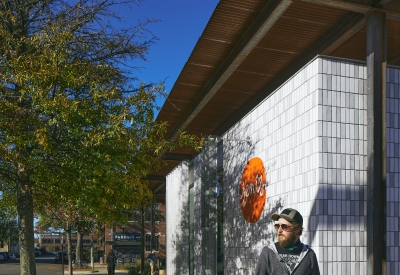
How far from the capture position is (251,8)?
26.1ft

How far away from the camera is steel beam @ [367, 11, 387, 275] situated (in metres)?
7.15

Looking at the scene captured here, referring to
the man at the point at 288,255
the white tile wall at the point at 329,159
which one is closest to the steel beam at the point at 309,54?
the white tile wall at the point at 329,159

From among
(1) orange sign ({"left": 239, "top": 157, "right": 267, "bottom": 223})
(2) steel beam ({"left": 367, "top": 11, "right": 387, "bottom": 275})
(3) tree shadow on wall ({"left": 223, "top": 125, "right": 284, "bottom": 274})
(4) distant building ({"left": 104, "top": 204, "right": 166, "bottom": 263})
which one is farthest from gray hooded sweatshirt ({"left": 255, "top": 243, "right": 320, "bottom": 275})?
(4) distant building ({"left": 104, "top": 204, "right": 166, "bottom": 263})

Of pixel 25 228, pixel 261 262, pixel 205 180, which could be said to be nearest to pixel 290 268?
pixel 261 262

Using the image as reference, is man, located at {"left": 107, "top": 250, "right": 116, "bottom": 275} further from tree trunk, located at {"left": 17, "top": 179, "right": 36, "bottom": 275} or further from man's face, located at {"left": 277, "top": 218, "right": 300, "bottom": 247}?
man's face, located at {"left": 277, "top": 218, "right": 300, "bottom": 247}

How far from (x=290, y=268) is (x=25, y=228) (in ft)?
26.6

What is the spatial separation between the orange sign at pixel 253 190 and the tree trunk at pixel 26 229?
4757 millimetres

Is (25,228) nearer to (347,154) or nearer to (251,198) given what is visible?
(251,198)

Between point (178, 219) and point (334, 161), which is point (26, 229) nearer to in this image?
point (334, 161)

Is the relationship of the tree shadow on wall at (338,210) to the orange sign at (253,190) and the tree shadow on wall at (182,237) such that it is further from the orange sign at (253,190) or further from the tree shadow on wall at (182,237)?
the tree shadow on wall at (182,237)

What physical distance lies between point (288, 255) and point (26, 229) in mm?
8024

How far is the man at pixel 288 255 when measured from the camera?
4762mm

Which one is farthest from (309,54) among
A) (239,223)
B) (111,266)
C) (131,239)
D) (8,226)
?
(8,226)

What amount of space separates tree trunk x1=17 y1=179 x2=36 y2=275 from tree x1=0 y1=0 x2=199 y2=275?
21 millimetres
